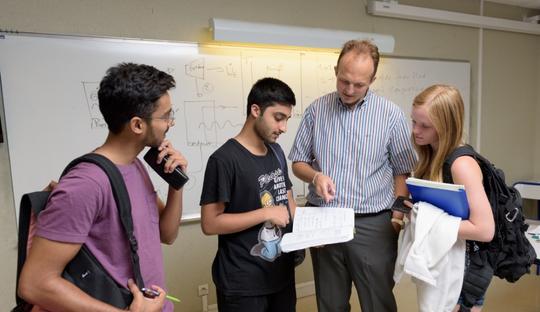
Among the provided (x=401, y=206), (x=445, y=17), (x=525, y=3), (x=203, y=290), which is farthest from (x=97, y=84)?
(x=525, y=3)

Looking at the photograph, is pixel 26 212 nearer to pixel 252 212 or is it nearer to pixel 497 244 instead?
pixel 252 212

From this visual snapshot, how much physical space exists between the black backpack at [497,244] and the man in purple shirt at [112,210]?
993mm

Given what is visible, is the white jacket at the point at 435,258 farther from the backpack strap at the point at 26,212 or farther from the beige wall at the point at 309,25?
the beige wall at the point at 309,25

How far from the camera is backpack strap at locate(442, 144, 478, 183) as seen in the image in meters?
1.29

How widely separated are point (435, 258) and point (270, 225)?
1.94 feet

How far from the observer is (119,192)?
2.90 ft

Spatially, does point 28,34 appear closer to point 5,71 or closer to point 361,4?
point 5,71

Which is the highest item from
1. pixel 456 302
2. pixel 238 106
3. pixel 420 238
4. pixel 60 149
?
pixel 238 106

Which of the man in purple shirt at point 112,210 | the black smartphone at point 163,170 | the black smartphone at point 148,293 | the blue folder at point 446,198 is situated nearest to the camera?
the man in purple shirt at point 112,210

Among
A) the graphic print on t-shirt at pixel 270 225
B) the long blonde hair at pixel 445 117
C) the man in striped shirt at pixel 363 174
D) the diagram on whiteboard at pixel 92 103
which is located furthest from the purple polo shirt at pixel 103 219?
the diagram on whiteboard at pixel 92 103

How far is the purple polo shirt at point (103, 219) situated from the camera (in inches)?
31.4

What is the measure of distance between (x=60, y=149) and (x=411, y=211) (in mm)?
1918

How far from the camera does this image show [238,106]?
2.68m

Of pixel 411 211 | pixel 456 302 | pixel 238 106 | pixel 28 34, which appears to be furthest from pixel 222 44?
pixel 456 302
